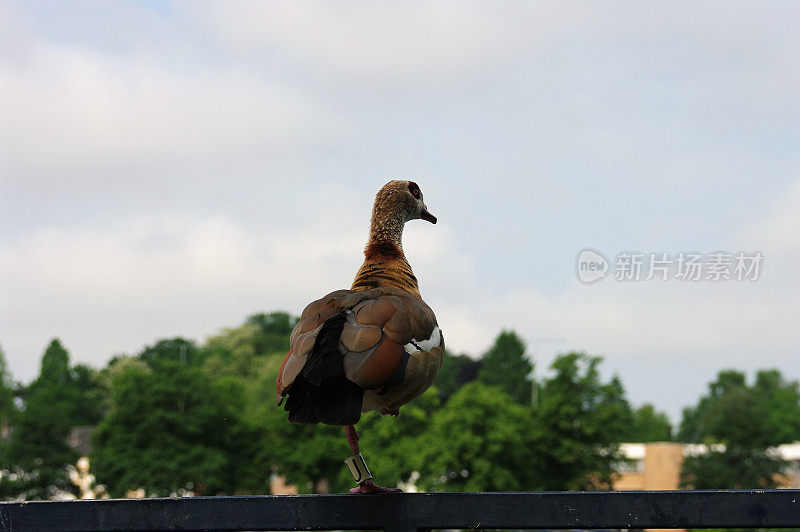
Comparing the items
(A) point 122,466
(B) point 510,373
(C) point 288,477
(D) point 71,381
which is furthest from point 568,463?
(D) point 71,381

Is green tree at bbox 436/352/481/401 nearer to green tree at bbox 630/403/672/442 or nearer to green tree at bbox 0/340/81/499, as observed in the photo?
green tree at bbox 630/403/672/442

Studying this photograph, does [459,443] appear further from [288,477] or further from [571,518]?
[571,518]

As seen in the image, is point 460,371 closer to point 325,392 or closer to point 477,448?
point 477,448

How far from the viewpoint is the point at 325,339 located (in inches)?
227

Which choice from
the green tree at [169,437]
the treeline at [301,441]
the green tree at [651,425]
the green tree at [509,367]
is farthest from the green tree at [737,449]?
the green tree at [651,425]

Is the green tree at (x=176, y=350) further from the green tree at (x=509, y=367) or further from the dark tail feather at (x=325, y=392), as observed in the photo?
the dark tail feather at (x=325, y=392)

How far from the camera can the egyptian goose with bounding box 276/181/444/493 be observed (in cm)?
565

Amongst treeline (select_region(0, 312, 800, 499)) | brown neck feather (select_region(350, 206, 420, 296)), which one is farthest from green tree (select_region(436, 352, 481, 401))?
brown neck feather (select_region(350, 206, 420, 296))

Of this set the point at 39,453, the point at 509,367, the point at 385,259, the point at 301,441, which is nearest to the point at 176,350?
the point at 509,367

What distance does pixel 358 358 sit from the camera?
5.69 m

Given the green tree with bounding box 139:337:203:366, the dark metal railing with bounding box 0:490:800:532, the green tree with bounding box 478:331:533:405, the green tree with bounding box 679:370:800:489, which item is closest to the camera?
the dark metal railing with bounding box 0:490:800:532

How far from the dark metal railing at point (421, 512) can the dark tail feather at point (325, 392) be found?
90cm

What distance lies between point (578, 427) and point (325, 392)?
65.6 m

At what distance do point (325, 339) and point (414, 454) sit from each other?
63.5m
